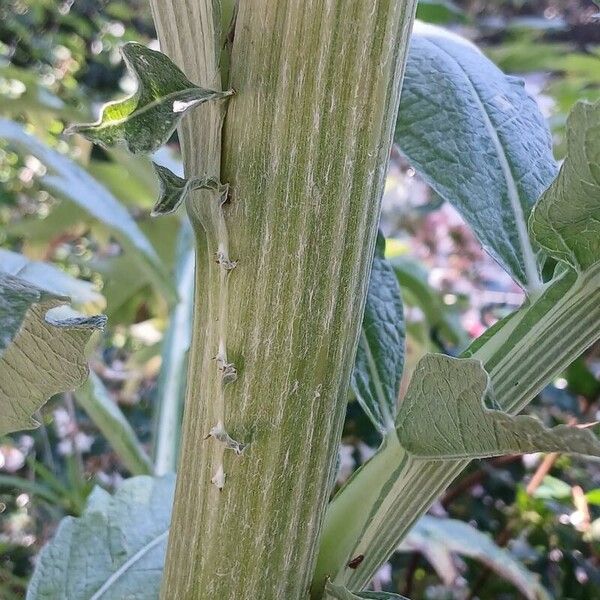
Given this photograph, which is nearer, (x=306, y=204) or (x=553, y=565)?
(x=306, y=204)

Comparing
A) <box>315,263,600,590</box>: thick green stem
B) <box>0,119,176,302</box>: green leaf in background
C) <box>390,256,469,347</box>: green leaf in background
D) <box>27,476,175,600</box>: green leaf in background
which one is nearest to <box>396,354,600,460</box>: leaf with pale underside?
<box>315,263,600,590</box>: thick green stem

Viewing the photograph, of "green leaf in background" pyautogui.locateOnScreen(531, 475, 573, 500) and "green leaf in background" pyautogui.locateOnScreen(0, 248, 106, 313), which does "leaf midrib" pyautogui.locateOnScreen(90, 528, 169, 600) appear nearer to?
"green leaf in background" pyautogui.locateOnScreen(0, 248, 106, 313)

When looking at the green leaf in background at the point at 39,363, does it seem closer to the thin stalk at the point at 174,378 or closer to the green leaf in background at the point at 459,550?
the thin stalk at the point at 174,378

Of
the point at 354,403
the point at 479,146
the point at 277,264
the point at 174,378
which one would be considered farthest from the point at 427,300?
the point at 277,264

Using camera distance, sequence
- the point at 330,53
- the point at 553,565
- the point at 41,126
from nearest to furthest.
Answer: the point at 330,53
the point at 553,565
the point at 41,126

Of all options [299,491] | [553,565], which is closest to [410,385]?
[299,491]

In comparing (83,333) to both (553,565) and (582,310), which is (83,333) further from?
(553,565)

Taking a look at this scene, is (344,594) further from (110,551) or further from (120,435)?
(120,435)
